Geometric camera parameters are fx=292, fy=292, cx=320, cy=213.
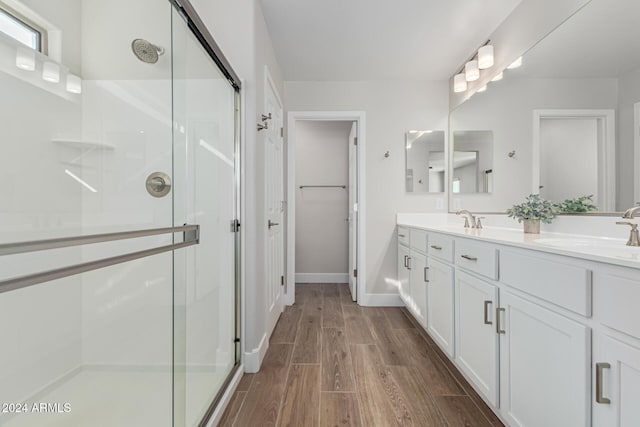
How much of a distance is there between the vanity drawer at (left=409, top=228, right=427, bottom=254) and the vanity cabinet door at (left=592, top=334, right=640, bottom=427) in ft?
4.60

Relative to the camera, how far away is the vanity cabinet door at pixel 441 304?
1799 mm

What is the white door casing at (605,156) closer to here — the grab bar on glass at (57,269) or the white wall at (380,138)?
the white wall at (380,138)

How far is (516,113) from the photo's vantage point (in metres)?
2.07

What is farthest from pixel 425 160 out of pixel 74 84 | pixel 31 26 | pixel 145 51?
pixel 31 26

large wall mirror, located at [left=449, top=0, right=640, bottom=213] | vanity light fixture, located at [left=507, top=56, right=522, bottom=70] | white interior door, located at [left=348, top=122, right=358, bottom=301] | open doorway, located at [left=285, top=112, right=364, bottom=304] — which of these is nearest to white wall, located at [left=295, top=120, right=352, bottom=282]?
open doorway, located at [left=285, top=112, right=364, bottom=304]

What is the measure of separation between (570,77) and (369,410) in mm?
2114

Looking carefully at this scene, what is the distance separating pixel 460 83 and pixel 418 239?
1.56 metres

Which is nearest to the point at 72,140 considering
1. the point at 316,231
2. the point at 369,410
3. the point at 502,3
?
the point at 369,410

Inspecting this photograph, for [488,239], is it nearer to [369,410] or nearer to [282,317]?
[369,410]

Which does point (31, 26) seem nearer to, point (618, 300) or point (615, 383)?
point (618, 300)

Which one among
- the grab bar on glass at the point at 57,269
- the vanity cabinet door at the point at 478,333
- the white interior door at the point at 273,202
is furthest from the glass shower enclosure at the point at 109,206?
the vanity cabinet door at the point at 478,333

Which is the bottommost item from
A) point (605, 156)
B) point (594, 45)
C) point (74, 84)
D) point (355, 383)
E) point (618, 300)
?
point (355, 383)

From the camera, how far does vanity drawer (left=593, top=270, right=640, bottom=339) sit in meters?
0.75

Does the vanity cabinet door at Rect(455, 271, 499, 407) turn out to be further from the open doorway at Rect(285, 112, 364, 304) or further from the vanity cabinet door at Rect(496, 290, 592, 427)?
the open doorway at Rect(285, 112, 364, 304)
